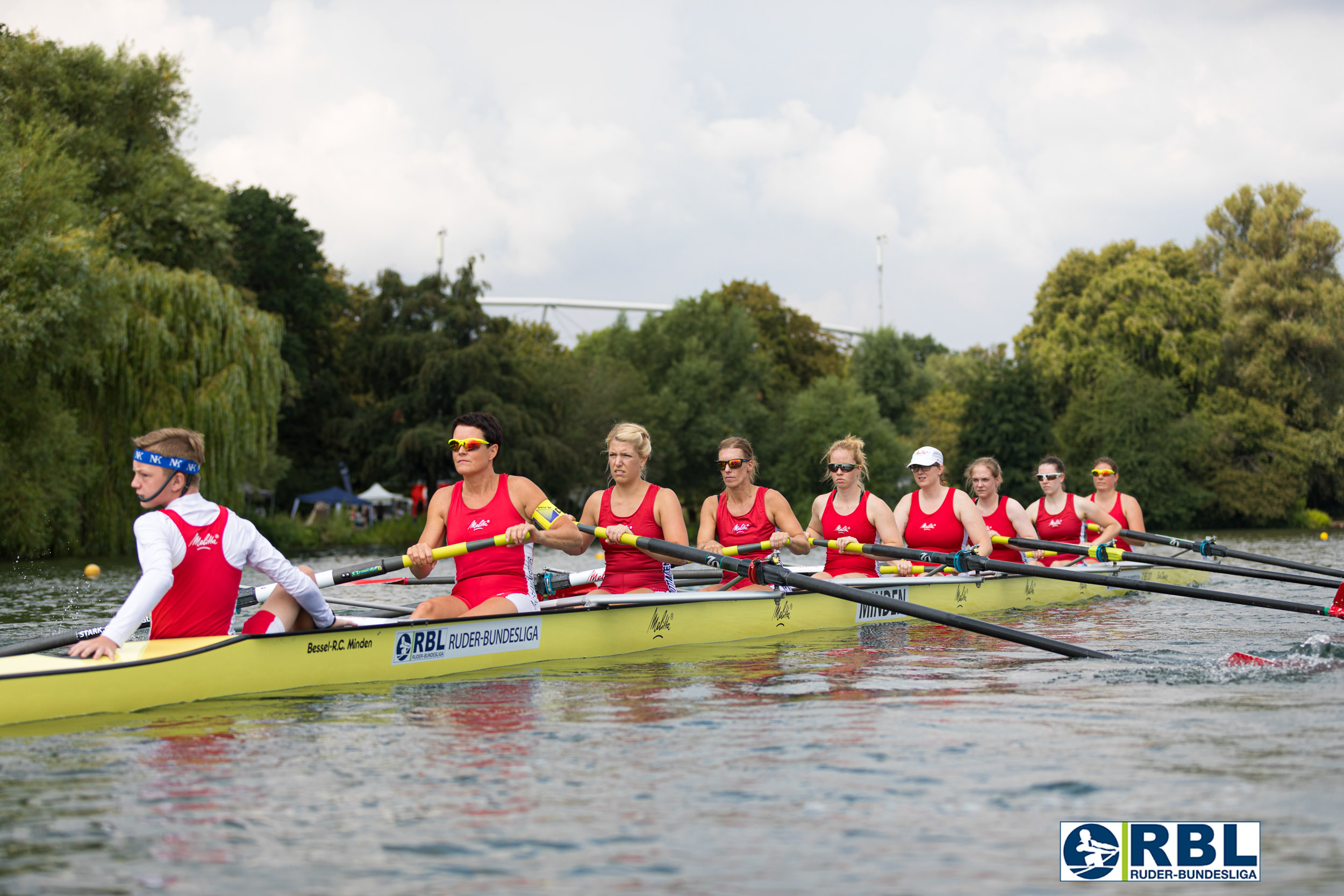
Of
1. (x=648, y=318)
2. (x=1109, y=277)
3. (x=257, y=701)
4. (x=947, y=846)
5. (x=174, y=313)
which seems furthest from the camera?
(x=648, y=318)

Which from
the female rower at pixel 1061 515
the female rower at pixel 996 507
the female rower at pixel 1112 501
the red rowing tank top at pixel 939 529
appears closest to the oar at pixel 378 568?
the red rowing tank top at pixel 939 529

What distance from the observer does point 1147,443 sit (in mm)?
42875

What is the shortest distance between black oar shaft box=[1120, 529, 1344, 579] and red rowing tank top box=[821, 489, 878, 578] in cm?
454

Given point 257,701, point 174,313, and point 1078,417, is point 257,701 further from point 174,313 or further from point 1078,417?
point 1078,417

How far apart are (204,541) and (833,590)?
4237 millimetres

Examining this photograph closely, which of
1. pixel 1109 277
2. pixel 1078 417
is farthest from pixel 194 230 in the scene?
pixel 1109 277

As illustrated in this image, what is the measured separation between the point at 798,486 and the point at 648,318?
11005 mm

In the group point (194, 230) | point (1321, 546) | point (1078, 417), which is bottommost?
point (1321, 546)

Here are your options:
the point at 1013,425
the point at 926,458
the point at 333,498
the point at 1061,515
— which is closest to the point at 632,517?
the point at 926,458

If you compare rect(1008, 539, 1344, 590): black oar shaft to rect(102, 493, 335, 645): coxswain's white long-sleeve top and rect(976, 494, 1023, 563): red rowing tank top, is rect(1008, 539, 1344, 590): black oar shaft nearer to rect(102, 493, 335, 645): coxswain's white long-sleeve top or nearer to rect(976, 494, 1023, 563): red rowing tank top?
rect(976, 494, 1023, 563): red rowing tank top

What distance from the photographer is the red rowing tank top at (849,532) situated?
10766 mm

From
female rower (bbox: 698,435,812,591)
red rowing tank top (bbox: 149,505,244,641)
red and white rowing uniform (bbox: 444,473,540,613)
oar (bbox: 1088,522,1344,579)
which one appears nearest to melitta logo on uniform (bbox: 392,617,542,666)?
red and white rowing uniform (bbox: 444,473,540,613)

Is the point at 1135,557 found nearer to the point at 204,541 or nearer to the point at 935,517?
the point at 935,517

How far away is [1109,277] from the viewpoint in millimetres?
47594
